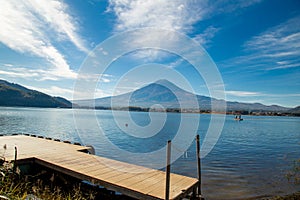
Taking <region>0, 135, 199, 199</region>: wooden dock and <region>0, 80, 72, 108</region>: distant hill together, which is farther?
<region>0, 80, 72, 108</region>: distant hill

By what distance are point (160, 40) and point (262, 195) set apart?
10085 millimetres

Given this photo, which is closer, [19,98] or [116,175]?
[116,175]

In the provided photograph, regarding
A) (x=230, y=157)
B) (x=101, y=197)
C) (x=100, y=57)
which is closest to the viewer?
(x=101, y=197)

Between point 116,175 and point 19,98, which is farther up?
point 19,98

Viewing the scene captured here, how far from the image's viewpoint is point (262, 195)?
9.95m

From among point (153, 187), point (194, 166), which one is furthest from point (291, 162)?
point (153, 187)

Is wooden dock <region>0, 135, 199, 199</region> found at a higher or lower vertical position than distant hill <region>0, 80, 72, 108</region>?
lower

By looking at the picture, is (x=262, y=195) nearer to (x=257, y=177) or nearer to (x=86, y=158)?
(x=257, y=177)

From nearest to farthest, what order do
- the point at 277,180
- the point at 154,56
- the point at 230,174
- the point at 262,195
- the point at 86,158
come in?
the point at 86,158 < the point at 262,195 < the point at 277,180 < the point at 230,174 < the point at 154,56

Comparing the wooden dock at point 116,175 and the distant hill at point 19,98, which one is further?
the distant hill at point 19,98

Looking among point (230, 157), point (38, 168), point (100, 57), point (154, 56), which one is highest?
point (154, 56)

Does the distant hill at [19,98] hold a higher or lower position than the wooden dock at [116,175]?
higher

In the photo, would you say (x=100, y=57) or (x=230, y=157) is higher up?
(x=100, y=57)

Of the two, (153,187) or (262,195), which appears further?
(262,195)
